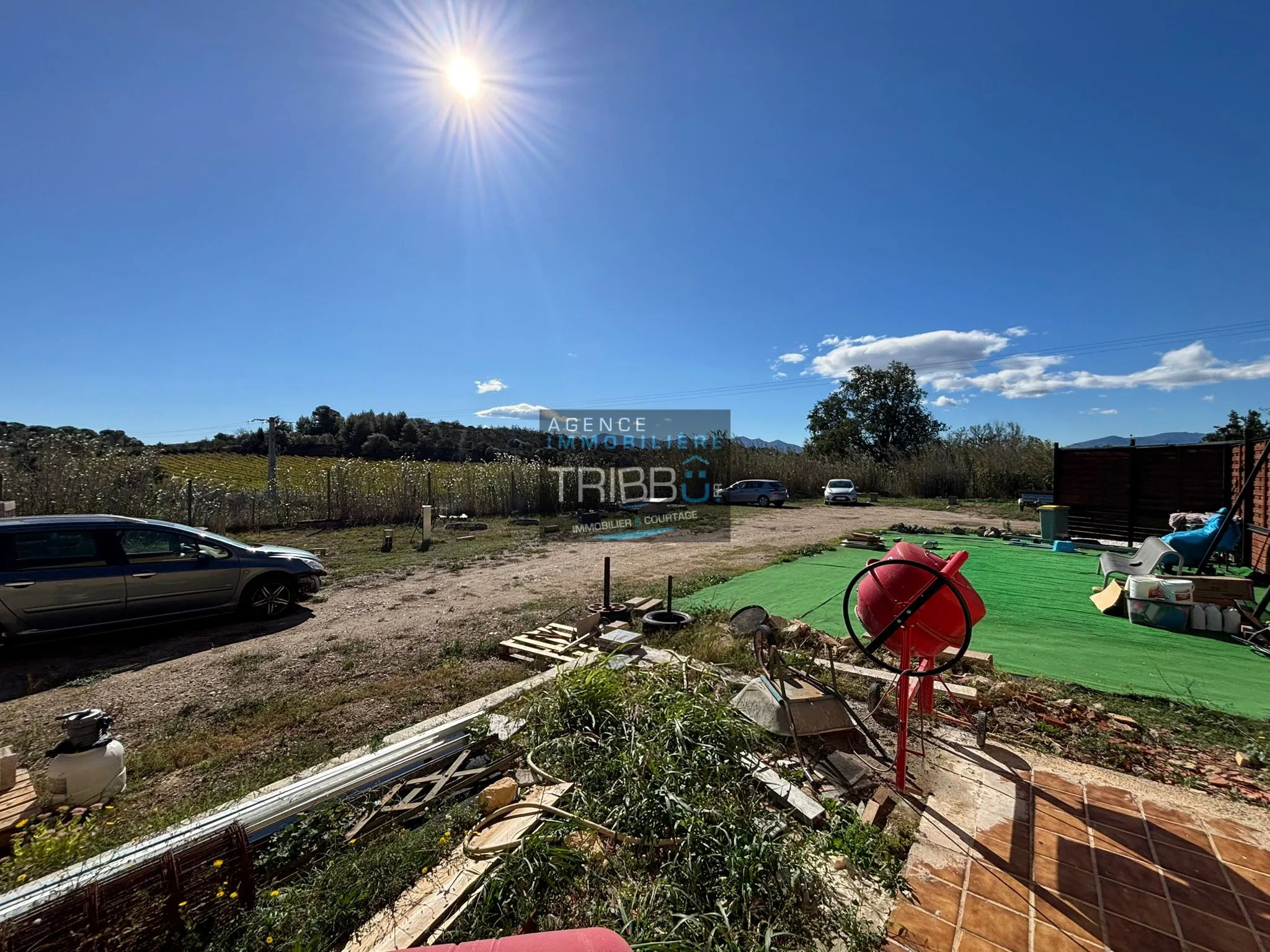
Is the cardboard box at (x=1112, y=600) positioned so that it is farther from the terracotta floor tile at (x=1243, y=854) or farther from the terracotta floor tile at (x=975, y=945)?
the terracotta floor tile at (x=975, y=945)

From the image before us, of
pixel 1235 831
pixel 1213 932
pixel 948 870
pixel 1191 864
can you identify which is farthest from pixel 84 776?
pixel 1235 831

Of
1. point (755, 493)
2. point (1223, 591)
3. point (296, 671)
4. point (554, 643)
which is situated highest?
point (755, 493)

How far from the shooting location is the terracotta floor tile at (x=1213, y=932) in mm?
1819

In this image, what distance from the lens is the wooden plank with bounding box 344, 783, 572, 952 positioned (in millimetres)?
1854

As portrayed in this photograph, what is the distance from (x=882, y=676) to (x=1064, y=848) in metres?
1.97

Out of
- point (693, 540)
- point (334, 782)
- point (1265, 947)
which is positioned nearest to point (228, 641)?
point (334, 782)

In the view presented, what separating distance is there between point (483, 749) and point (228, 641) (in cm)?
448

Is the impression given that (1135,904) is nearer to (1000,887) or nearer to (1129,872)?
(1129,872)

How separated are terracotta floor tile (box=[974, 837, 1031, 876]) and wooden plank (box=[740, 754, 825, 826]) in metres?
0.71

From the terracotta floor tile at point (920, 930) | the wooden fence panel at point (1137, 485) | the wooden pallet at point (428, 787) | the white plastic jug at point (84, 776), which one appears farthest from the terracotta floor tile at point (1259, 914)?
the wooden fence panel at point (1137, 485)

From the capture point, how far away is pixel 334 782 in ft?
8.94

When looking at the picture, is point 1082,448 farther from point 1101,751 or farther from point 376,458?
point 376,458

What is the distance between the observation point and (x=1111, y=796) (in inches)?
106

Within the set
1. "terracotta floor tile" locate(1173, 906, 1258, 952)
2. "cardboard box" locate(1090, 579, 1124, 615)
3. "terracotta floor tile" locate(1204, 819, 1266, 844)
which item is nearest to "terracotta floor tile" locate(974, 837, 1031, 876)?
"terracotta floor tile" locate(1173, 906, 1258, 952)
